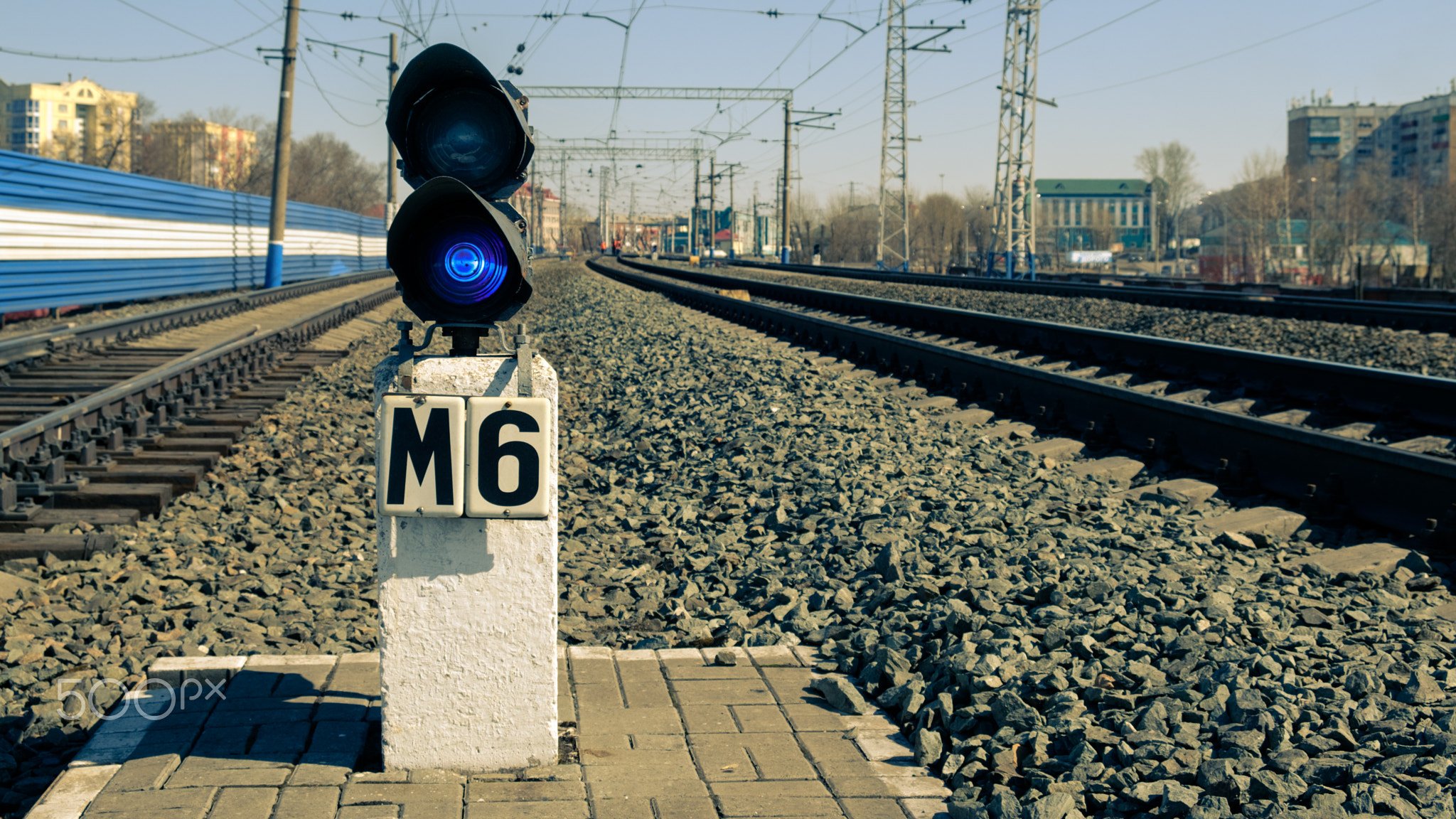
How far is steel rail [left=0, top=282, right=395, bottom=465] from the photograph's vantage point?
22.8 feet

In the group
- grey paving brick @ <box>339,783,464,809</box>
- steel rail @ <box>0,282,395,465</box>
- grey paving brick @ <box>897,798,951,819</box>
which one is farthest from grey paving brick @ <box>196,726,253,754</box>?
steel rail @ <box>0,282,395,465</box>

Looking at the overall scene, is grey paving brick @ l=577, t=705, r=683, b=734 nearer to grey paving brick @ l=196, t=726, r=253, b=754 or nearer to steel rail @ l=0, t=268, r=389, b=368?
grey paving brick @ l=196, t=726, r=253, b=754

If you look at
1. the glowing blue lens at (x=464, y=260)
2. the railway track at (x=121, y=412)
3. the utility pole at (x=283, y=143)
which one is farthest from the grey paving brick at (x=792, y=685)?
the utility pole at (x=283, y=143)

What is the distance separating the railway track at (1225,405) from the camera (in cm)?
550

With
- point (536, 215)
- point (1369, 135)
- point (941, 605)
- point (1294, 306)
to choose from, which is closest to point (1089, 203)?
point (1369, 135)

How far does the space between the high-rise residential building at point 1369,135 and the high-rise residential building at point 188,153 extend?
117143mm

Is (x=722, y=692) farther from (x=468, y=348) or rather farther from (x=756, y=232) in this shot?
(x=756, y=232)

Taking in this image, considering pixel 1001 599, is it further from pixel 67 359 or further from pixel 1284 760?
pixel 67 359

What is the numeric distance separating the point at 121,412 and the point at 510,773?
6890mm

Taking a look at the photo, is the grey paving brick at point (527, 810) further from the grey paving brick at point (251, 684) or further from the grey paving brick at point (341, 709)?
the grey paving brick at point (251, 684)

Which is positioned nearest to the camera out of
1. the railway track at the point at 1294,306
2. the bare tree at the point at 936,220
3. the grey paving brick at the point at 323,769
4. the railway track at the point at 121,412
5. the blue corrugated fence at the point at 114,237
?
the grey paving brick at the point at 323,769

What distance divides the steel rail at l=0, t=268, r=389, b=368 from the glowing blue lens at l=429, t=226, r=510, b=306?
32.9 ft

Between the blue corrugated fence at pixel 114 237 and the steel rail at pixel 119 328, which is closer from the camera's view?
the steel rail at pixel 119 328

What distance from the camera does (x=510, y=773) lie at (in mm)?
2904
